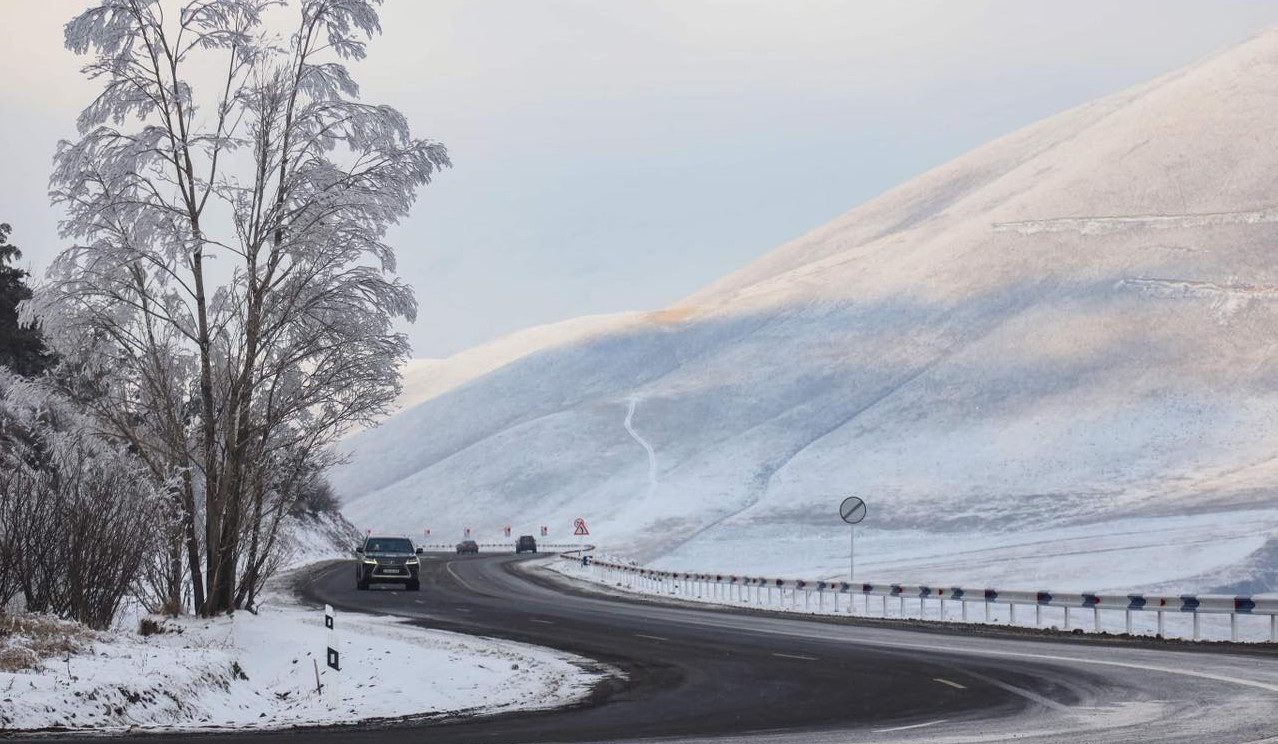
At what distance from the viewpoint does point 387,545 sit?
5109 centimetres

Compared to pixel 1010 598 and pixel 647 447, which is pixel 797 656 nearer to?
pixel 1010 598

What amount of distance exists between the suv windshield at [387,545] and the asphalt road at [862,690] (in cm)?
1798

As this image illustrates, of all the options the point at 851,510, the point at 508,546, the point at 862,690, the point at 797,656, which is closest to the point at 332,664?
the point at 862,690

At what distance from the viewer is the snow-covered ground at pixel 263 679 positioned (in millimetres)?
15711

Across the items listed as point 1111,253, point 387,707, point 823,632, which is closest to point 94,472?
point 387,707

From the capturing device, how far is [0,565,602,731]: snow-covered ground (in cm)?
1571

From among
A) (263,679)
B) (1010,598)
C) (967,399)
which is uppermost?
(967,399)

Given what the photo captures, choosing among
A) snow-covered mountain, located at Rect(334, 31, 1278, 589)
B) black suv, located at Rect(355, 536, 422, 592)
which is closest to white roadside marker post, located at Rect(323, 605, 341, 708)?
black suv, located at Rect(355, 536, 422, 592)

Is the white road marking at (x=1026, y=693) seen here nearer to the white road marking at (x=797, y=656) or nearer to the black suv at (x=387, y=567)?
the white road marking at (x=797, y=656)

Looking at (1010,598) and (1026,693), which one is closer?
(1026,693)

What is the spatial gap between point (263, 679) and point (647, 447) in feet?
405

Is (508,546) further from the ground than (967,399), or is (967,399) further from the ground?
(967,399)

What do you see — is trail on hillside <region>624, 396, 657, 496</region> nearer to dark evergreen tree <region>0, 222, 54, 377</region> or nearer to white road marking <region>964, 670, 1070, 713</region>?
dark evergreen tree <region>0, 222, 54, 377</region>

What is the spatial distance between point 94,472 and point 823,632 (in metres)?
13.5
